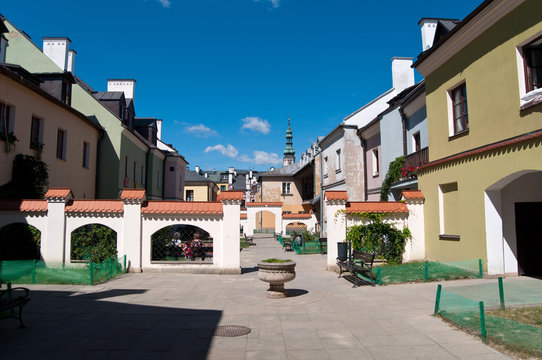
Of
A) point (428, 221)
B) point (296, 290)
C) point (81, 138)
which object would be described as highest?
point (81, 138)

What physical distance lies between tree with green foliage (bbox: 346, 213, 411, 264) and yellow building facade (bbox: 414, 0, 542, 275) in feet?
3.73

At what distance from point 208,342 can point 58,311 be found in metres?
3.99

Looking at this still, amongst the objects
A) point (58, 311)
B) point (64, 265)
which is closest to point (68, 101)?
point (64, 265)

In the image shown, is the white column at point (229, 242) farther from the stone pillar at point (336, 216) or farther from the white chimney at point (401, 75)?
the white chimney at point (401, 75)

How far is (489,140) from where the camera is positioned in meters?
10.5

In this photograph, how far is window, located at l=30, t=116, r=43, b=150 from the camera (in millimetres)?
16114

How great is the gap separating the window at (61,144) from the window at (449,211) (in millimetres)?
17906

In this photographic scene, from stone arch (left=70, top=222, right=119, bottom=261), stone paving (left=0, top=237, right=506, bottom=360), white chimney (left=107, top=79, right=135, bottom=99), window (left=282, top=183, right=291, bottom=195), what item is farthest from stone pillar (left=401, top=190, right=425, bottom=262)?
window (left=282, top=183, right=291, bottom=195)

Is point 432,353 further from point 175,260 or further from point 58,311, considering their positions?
point 175,260

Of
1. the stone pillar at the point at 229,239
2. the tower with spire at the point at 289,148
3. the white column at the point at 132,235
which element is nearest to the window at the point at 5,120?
the white column at the point at 132,235

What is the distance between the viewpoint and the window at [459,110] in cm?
1198

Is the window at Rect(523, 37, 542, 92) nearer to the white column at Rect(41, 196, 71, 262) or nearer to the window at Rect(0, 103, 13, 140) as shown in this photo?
the white column at Rect(41, 196, 71, 262)

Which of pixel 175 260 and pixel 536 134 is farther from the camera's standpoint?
pixel 175 260

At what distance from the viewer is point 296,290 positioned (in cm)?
1040
